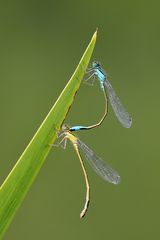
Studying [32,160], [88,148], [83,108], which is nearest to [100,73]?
[88,148]

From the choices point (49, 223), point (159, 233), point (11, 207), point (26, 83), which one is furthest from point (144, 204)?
point (11, 207)

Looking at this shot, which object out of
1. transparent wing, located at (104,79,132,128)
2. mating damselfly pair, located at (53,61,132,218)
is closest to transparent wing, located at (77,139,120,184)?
mating damselfly pair, located at (53,61,132,218)

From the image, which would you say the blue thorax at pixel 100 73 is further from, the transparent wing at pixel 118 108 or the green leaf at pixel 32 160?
the green leaf at pixel 32 160

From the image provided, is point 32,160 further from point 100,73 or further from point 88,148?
point 100,73

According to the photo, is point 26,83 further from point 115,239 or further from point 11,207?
point 11,207

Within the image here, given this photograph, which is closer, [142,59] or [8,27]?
[142,59]

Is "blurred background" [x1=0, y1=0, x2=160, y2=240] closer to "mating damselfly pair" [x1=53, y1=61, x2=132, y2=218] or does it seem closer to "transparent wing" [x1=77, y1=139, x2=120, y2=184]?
"mating damselfly pair" [x1=53, y1=61, x2=132, y2=218]
